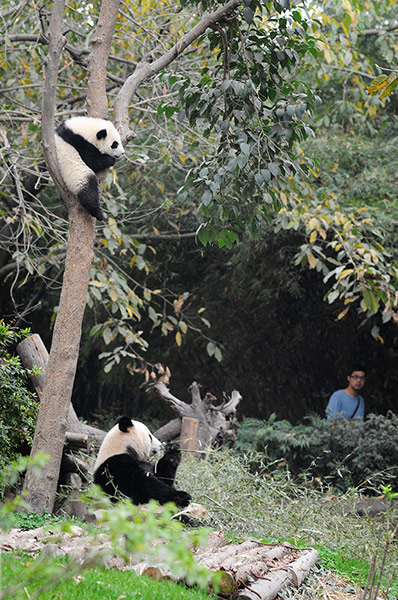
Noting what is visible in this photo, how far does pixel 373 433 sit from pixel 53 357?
493 centimetres

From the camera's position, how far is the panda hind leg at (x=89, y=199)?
A: 16.3 feet

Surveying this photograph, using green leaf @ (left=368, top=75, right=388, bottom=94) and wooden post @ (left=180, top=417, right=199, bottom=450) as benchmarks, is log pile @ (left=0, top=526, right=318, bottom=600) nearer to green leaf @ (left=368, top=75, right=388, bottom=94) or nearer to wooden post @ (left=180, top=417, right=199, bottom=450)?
green leaf @ (left=368, top=75, right=388, bottom=94)

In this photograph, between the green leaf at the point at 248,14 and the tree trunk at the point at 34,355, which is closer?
the green leaf at the point at 248,14

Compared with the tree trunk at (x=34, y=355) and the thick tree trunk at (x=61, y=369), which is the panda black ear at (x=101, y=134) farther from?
the tree trunk at (x=34, y=355)

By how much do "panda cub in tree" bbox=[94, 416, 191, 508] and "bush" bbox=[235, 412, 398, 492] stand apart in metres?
3.24

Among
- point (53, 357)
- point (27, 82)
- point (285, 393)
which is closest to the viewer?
point (53, 357)

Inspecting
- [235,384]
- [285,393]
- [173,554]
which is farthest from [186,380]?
[173,554]

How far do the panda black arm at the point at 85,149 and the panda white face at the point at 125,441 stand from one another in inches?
77.1

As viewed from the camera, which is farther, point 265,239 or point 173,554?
point 265,239

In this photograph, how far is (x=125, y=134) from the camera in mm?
5492

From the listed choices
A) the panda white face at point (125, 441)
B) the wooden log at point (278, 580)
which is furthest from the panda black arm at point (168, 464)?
the wooden log at point (278, 580)

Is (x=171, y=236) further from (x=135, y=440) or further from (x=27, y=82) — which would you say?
(x=135, y=440)

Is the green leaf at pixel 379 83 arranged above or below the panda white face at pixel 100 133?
above

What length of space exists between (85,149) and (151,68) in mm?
970
